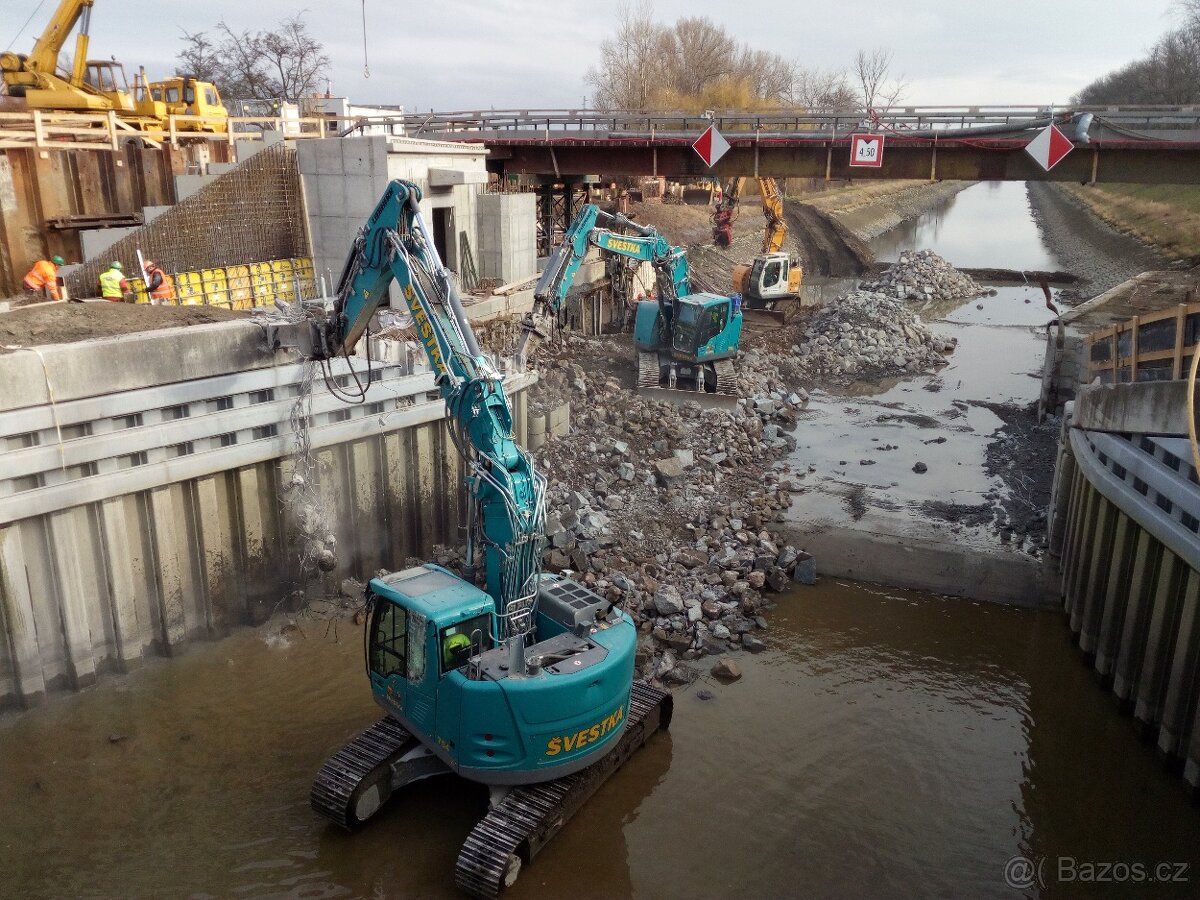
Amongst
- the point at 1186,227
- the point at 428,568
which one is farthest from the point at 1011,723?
the point at 1186,227

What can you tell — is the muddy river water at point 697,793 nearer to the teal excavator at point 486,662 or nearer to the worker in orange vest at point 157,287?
the teal excavator at point 486,662

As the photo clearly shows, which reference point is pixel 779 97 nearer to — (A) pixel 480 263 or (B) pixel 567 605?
(A) pixel 480 263

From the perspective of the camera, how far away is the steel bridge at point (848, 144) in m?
23.1

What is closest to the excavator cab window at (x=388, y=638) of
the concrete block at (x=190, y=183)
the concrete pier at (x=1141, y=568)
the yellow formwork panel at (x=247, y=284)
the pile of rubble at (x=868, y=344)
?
the concrete pier at (x=1141, y=568)

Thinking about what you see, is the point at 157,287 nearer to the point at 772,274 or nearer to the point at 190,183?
the point at 190,183

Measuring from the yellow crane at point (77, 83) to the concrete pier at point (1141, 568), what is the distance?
25.2 m

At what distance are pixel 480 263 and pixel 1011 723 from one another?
17.6 m

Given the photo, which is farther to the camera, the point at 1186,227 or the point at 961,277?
the point at 1186,227

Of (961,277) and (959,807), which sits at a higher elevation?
(961,277)

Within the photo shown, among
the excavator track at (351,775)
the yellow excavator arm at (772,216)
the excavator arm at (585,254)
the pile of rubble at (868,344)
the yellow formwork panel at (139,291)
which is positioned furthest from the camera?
the yellow excavator arm at (772,216)

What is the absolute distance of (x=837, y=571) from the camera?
14.6 meters

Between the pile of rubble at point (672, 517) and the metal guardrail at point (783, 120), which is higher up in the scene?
the metal guardrail at point (783, 120)

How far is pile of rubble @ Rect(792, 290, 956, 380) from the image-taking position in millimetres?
27266

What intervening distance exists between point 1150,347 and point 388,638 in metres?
9.31
